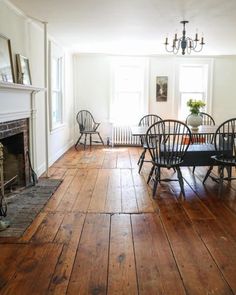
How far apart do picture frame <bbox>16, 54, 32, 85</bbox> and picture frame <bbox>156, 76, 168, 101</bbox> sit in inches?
164

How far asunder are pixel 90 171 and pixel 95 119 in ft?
9.98

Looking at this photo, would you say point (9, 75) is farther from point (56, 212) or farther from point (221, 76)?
point (221, 76)

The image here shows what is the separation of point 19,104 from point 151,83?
4642 mm

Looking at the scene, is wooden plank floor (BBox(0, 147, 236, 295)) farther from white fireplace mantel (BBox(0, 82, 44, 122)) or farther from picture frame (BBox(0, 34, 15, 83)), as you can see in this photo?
picture frame (BBox(0, 34, 15, 83))

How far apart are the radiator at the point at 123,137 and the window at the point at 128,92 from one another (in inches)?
6.0

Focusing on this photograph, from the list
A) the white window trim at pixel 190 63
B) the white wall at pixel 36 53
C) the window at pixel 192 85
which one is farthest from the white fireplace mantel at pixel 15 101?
the window at pixel 192 85

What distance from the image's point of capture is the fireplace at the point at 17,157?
13.1 ft

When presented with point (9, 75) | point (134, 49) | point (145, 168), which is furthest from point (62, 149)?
point (9, 75)

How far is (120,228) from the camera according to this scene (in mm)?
2961

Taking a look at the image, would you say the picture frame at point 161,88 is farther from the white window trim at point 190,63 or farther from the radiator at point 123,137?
the radiator at point 123,137

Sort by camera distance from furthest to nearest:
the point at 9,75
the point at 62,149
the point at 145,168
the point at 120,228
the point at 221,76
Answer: the point at 221,76 → the point at 62,149 → the point at 145,168 → the point at 9,75 → the point at 120,228

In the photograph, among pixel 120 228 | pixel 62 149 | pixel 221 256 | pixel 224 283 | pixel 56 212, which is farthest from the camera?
pixel 62 149

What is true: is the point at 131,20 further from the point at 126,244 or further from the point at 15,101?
the point at 126,244

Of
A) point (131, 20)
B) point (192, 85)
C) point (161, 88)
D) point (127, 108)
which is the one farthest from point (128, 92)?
point (131, 20)
